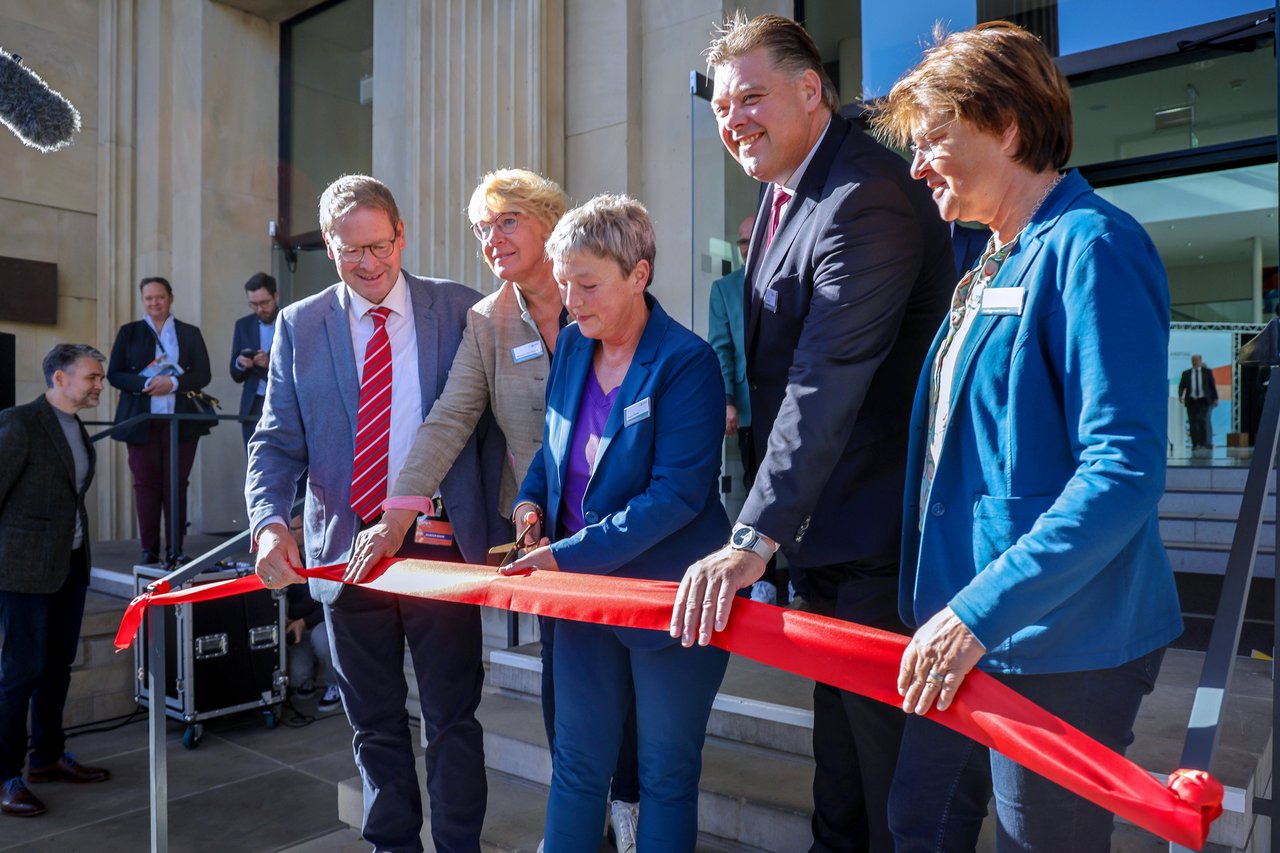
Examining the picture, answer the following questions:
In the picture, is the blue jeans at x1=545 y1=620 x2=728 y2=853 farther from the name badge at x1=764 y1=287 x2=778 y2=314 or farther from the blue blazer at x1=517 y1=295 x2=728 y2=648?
the name badge at x1=764 y1=287 x2=778 y2=314

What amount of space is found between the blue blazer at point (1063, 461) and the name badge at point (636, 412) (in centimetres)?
65

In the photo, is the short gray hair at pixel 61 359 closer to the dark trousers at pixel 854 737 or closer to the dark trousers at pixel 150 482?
the dark trousers at pixel 150 482

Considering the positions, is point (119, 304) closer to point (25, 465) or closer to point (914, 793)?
point (25, 465)

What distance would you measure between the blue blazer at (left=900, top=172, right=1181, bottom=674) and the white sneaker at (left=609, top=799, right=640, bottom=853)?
123 cm

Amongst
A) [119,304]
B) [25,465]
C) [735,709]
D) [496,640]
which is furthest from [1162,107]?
[119,304]

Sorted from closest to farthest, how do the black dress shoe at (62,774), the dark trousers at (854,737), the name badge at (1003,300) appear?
the name badge at (1003,300) → the dark trousers at (854,737) → the black dress shoe at (62,774)

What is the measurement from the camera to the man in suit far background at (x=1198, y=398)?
10.7m

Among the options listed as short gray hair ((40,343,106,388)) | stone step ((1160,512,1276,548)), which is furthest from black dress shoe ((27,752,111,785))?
stone step ((1160,512,1276,548))

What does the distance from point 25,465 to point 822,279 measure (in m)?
4.35

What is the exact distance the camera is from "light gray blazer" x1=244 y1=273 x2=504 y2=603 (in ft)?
7.63

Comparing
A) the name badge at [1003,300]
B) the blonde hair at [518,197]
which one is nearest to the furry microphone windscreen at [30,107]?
the blonde hair at [518,197]

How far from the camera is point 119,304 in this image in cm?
830

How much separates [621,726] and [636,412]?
67cm

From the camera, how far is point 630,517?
1755mm
